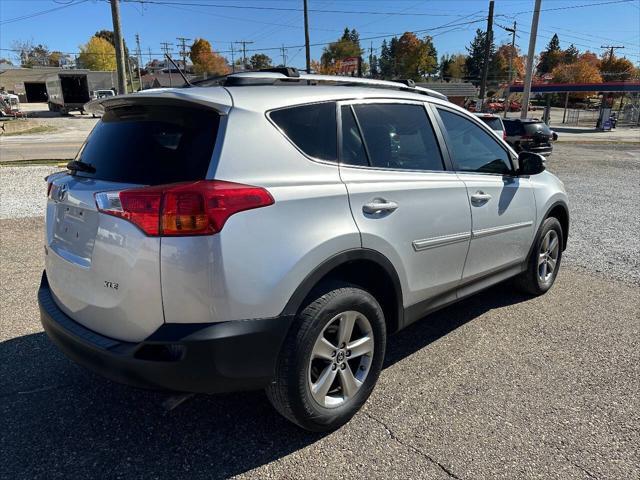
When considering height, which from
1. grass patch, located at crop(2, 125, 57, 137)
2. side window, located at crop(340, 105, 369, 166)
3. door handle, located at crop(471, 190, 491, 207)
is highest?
side window, located at crop(340, 105, 369, 166)

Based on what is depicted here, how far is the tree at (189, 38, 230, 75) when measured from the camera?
4299 inches

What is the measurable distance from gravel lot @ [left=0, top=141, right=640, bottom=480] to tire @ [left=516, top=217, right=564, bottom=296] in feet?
1.03

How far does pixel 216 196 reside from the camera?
2158 mm

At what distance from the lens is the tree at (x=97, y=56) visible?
3639 inches

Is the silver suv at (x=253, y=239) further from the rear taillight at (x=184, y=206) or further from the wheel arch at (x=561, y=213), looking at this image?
the wheel arch at (x=561, y=213)

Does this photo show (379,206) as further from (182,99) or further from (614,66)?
(614,66)

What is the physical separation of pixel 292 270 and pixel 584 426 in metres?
1.89

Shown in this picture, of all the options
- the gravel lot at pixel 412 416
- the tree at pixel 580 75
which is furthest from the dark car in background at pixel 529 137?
the tree at pixel 580 75

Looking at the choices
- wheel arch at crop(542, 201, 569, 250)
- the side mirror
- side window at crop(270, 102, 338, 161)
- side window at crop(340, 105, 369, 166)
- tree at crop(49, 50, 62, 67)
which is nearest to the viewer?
side window at crop(270, 102, 338, 161)

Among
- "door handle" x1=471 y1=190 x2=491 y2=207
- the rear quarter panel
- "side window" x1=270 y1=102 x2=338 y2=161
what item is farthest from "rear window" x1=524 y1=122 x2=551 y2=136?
the rear quarter panel

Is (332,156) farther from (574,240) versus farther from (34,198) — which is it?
(34,198)

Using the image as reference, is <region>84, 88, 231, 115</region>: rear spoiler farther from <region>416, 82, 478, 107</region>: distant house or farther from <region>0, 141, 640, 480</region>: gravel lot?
<region>416, 82, 478, 107</region>: distant house

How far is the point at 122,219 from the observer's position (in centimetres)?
223

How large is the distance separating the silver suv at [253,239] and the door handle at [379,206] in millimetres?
11
